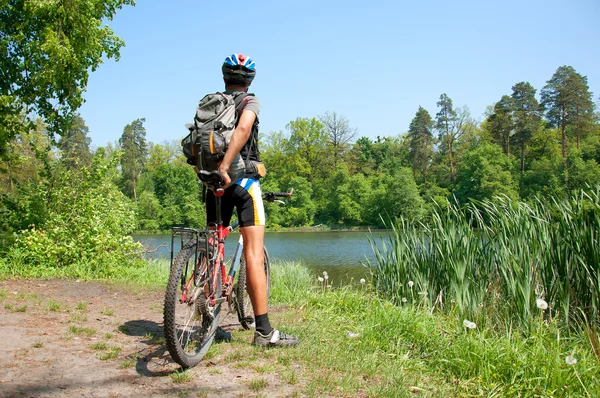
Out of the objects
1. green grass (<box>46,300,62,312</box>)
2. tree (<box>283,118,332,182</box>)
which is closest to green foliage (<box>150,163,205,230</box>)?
tree (<box>283,118,332,182</box>)

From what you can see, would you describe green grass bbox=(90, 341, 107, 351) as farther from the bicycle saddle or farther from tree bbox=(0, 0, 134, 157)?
tree bbox=(0, 0, 134, 157)

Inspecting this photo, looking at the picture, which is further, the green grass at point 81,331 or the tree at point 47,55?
the tree at point 47,55

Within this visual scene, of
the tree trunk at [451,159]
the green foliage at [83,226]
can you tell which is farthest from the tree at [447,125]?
the green foliage at [83,226]

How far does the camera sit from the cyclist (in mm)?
3275

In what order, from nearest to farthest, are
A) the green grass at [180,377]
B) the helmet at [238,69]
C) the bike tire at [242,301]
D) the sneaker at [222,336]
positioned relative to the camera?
1. the green grass at [180,377]
2. the helmet at [238,69]
3. the sneaker at [222,336]
4. the bike tire at [242,301]

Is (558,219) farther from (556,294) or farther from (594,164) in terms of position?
(594,164)

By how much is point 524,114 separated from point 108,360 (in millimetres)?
60277

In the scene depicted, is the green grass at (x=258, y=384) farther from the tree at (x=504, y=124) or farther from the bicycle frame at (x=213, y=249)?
the tree at (x=504, y=124)

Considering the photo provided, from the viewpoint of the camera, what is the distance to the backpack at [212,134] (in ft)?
10.3

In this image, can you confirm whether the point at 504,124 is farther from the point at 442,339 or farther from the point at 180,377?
the point at 180,377

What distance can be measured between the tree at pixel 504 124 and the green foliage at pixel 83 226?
55061 mm

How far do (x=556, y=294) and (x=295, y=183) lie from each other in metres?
58.8

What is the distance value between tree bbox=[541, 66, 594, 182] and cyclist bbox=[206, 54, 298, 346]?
176 feet

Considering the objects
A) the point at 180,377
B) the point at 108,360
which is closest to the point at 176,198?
the point at 108,360
